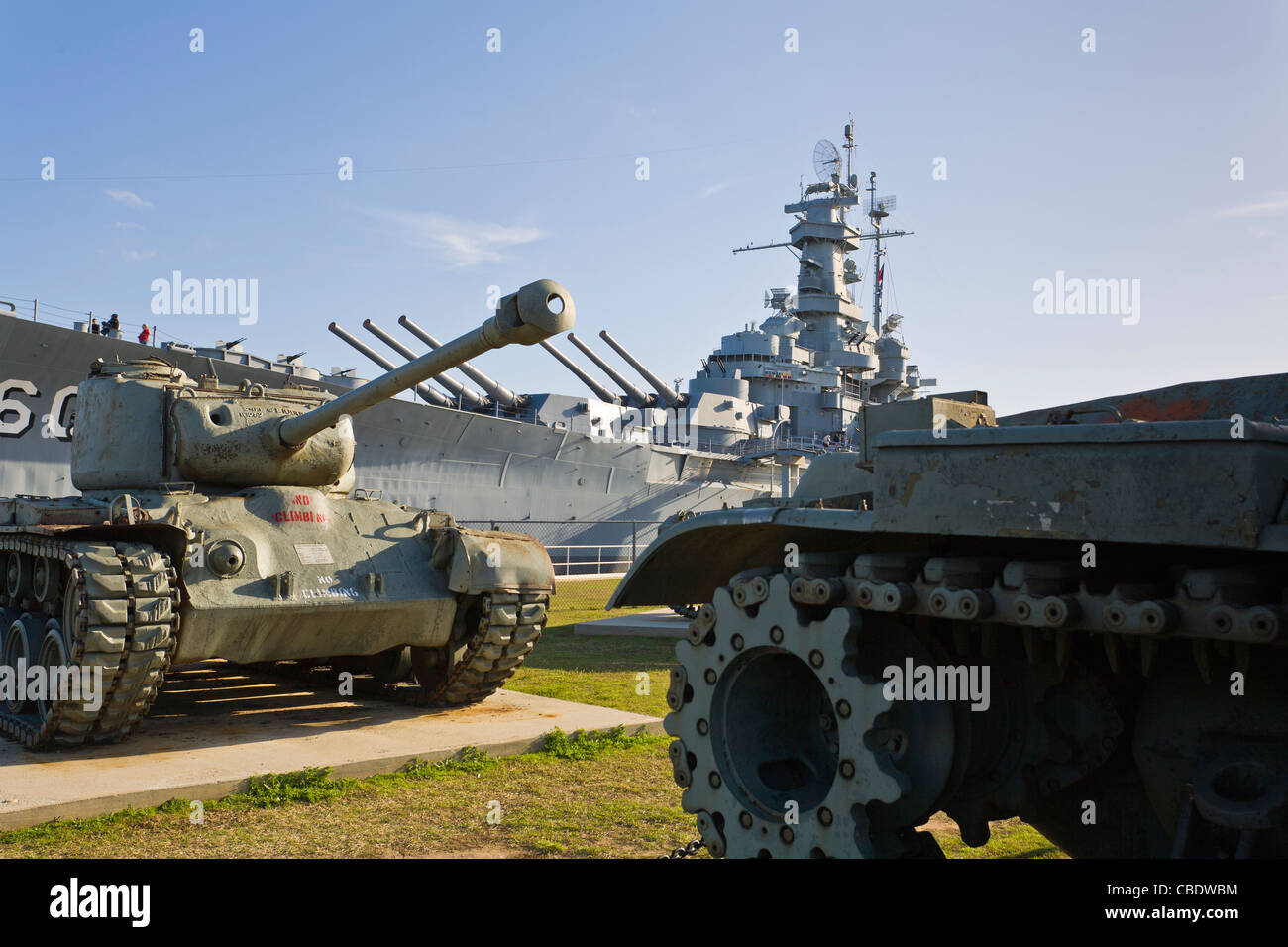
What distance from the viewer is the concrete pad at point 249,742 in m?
6.71

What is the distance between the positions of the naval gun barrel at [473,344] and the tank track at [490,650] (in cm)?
200

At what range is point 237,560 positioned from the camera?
8.32 metres

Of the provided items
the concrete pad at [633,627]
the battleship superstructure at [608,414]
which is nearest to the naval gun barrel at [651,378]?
the battleship superstructure at [608,414]

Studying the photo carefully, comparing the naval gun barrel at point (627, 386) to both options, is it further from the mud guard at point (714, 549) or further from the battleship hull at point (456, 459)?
the mud guard at point (714, 549)

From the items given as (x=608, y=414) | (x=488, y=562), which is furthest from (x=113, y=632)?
(x=608, y=414)

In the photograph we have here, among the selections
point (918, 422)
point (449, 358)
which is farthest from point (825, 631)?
point (449, 358)

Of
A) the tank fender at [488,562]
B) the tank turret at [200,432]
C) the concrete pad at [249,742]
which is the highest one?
the tank turret at [200,432]

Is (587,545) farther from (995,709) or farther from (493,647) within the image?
(995,709)

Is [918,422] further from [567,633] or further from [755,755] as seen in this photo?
[567,633]

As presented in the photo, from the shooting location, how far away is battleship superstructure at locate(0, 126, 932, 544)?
27062 mm

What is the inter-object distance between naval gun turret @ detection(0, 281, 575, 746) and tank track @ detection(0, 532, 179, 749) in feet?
0.05

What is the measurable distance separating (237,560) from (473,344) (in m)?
2.54

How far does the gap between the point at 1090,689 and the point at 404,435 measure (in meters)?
30.6
